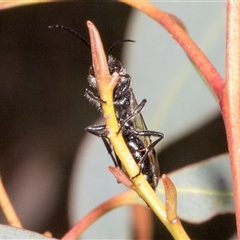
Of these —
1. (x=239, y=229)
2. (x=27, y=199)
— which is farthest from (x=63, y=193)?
(x=239, y=229)

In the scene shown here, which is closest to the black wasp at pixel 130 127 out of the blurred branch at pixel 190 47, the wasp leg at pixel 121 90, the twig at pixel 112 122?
the wasp leg at pixel 121 90

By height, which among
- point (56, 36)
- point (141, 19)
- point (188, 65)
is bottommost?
point (56, 36)

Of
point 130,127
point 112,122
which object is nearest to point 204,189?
point 130,127

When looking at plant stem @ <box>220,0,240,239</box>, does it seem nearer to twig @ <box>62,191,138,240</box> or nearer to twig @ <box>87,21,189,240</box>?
twig @ <box>87,21,189,240</box>

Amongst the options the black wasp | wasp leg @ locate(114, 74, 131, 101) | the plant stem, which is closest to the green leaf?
the black wasp

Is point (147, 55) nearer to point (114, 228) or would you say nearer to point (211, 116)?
point (211, 116)

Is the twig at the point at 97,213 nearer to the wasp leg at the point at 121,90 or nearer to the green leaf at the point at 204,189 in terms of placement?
the green leaf at the point at 204,189

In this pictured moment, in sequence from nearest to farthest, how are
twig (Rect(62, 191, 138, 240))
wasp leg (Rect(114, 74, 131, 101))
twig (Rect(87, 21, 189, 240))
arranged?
twig (Rect(87, 21, 189, 240))
twig (Rect(62, 191, 138, 240))
wasp leg (Rect(114, 74, 131, 101))
